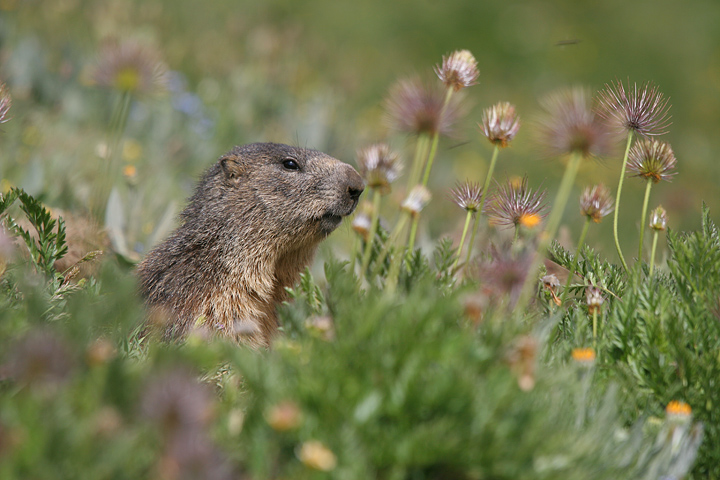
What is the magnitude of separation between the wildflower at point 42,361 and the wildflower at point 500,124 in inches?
70.0

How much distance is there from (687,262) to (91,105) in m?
6.95

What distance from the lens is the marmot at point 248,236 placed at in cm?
385

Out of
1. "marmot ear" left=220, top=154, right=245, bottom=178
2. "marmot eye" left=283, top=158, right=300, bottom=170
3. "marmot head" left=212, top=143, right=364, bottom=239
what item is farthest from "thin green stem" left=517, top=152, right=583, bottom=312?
"marmot ear" left=220, top=154, right=245, bottom=178

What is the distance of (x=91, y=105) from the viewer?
7.83m

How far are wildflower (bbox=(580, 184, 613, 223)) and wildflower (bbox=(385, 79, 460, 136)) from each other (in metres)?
0.64

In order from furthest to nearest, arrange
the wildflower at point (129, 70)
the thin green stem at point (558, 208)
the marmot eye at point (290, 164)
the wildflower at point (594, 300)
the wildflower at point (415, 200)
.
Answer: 1. the marmot eye at point (290, 164)
2. the wildflower at point (129, 70)
3. the wildflower at point (594, 300)
4. the wildflower at point (415, 200)
5. the thin green stem at point (558, 208)

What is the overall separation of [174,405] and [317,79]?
885 centimetres

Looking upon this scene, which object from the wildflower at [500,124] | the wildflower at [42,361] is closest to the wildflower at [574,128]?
the wildflower at [500,124]

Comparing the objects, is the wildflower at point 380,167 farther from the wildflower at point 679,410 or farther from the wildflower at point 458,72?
the wildflower at point 679,410

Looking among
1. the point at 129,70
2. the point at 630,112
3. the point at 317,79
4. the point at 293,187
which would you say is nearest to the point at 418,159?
the point at 630,112

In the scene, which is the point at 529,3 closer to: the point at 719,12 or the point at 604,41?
the point at 604,41

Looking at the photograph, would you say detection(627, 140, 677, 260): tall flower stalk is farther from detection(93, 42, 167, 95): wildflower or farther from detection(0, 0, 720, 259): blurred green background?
detection(93, 42, 167, 95): wildflower

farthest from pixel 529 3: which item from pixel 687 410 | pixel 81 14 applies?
pixel 687 410

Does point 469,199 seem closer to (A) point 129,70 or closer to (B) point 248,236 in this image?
(B) point 248,236
